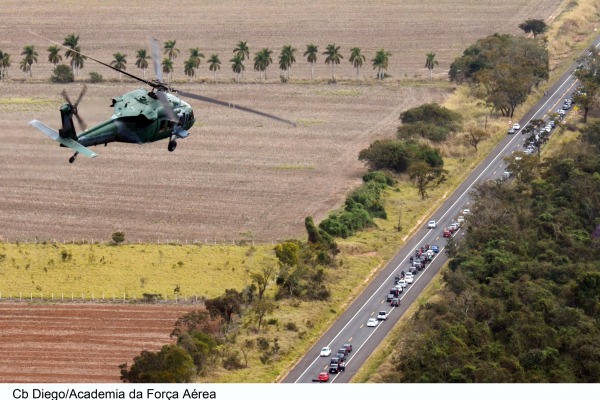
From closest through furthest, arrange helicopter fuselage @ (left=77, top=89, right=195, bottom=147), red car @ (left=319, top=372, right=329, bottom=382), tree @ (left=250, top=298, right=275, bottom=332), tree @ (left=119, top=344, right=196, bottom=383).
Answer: helicopter fuselage @ (left=77, top=89, right=195, bottom=147)
tree @ (left=119, top=344, right=196, bottom=383)
red car @ (left=319, top=372, right=329, bottom=382)
tree @ (left=250, top=298, right=275, bottom=332)

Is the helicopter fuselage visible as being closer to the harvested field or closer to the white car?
the harvested field

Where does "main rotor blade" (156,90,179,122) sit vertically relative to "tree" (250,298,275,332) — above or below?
above

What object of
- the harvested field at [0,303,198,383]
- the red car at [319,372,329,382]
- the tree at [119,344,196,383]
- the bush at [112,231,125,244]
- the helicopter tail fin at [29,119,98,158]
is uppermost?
the helicopter tail fin at [29,119,98,158]

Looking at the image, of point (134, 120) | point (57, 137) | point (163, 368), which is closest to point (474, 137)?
point (163, 368)

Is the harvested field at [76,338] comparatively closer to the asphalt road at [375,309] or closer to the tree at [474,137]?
the asphalt road at [375,309]

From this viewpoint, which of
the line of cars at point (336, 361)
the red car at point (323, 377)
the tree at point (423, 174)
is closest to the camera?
the red car at point (323, 377)

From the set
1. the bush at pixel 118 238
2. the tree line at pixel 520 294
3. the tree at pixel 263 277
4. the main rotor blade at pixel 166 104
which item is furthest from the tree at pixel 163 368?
the bush at pixel 118 238

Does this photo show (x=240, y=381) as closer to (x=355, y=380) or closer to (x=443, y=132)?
(x=355, y=380)

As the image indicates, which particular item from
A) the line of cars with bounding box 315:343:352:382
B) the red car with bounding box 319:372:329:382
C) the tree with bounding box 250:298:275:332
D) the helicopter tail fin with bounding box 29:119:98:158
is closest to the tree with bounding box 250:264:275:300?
the tree with bounding box 250:298:275:332
